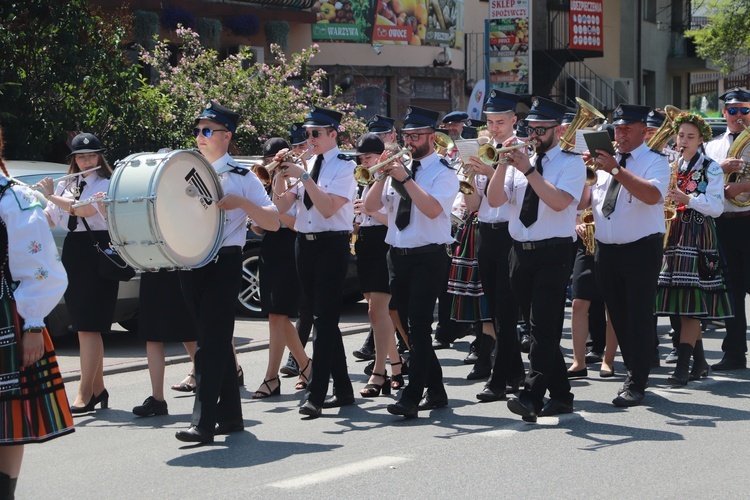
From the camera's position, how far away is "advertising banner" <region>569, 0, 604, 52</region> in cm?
3306

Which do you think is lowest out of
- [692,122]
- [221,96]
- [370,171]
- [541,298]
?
[541,298]

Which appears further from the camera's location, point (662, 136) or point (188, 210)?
point (662, 136)

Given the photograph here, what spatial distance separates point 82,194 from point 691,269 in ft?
15.6

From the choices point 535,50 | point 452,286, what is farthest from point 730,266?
point 535,50

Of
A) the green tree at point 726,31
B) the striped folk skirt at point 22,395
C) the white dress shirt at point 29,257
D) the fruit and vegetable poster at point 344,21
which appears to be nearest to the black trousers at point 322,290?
the striped folk skirt at point 22,395

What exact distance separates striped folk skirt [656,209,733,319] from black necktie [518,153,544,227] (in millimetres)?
2193

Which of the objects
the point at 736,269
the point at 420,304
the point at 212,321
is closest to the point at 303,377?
the point at 420,304

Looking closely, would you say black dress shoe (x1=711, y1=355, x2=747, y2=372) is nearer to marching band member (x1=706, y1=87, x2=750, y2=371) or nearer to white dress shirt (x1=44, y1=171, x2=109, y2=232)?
marching band member (x1=706, y1=87, x2=750, y2=371)

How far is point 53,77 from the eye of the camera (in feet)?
50.4

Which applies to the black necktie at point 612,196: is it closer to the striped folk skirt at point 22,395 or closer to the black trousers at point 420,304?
the black trousers at point 420,304

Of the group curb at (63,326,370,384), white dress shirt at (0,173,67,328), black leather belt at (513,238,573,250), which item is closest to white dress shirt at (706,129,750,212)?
black leather belt at (513,238,573,250)

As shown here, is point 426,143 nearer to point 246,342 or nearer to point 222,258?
point 222,258

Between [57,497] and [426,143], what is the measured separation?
3.47 m

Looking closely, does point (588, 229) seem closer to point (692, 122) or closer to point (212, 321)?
point (692, 122)
